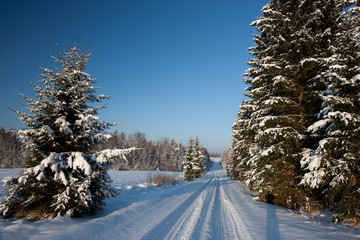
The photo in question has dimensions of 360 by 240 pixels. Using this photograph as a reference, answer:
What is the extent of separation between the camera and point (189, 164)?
102 ft

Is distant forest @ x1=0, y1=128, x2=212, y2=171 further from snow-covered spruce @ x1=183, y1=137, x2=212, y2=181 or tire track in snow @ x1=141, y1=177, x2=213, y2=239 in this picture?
tire track in snow @ x1=141, y1=177, x2=213, y2=239

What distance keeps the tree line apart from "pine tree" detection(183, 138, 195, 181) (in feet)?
68.8

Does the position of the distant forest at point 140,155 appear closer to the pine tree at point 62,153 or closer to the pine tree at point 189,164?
the pine tree at point 189,164

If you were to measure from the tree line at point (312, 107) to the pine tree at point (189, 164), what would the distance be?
68.8 ft

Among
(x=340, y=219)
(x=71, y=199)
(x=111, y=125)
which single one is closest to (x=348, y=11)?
(x=340, y=219)

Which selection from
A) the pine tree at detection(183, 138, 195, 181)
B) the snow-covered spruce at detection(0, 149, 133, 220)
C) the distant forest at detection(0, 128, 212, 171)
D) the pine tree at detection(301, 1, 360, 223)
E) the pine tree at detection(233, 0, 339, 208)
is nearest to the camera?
the snow-covered spruce at detection(0, 149, 133, 220)

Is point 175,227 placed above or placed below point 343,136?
below

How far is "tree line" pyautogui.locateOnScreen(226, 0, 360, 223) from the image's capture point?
577 cm

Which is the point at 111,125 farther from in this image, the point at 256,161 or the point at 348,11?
the point at 348,11

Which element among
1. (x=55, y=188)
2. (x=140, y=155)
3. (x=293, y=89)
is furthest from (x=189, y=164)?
(x=140, y=155)

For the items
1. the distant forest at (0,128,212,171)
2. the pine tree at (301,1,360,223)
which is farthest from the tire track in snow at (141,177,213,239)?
the distant forest at (0,128,212,171)

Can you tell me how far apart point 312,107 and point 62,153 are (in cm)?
1142

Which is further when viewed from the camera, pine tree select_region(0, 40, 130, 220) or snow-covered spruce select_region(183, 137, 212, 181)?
snow-covered spruce select_region(183, 137, 212, 181)

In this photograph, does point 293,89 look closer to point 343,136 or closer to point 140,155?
point 343,136
